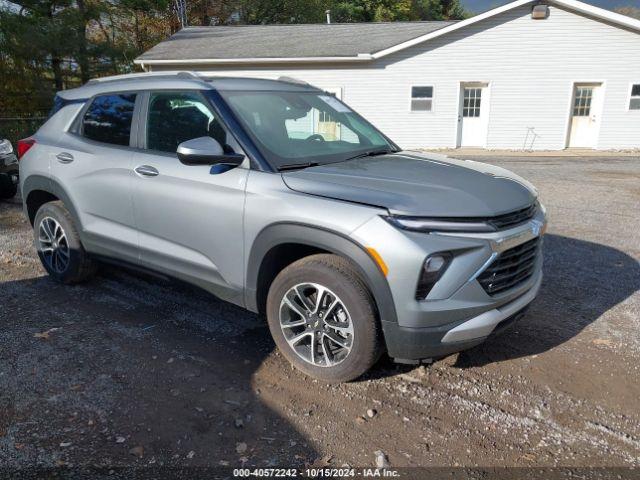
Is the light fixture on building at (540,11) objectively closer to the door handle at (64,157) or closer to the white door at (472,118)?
the white door at (472,118)

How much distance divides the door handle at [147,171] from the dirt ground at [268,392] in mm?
901

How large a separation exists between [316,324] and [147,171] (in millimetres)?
1755

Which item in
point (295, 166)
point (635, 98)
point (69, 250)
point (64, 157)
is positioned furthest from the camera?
point (635, 98)

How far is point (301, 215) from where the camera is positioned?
3.12m

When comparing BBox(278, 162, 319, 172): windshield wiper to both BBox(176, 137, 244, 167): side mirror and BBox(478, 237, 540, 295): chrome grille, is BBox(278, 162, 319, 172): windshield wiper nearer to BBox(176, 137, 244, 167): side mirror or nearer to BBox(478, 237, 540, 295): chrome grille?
BBox(176, 137, 244, 167): side mirror

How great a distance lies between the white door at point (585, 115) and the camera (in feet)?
58.9

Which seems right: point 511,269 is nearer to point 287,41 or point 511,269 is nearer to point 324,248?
point 324,248

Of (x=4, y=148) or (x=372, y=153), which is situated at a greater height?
(x=372, y=153)

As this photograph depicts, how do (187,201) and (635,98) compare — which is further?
(635,98)

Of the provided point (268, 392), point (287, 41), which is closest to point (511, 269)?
point (268, 392)

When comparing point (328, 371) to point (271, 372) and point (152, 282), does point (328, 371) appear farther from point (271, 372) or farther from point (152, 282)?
point (152, 282)

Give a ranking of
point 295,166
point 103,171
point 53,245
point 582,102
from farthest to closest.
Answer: point 582,102 → point 53,245 → point 103,171 → point 295,166

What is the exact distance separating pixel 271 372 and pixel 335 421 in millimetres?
664

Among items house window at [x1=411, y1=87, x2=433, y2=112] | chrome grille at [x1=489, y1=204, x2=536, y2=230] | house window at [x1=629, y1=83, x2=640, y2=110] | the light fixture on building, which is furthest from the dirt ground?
house window at [x1=629, y1=83, x2=640, y2=110]
